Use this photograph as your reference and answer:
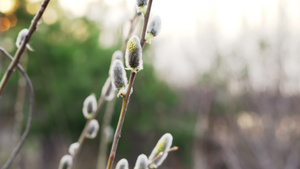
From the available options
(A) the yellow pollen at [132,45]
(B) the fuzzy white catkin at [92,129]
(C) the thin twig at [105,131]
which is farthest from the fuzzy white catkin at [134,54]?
(C) the thin twig at [105,131]

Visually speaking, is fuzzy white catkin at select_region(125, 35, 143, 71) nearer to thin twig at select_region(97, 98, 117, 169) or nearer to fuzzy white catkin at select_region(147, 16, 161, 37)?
fuzzy white catkin at select_region(147, 16, 161, 37)

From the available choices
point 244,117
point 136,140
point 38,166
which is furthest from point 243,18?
point 38,166

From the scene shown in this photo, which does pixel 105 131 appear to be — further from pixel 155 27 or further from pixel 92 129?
pixel 155 27

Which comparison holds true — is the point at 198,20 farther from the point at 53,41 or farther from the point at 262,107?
the point at 53,41

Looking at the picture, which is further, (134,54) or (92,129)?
(92,129)

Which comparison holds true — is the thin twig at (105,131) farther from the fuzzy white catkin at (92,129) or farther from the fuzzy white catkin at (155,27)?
the fuzzy white catkin at (155,27)

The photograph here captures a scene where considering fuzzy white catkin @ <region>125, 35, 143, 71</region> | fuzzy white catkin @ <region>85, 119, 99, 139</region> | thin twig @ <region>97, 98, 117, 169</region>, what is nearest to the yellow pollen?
fuzzy white catkin @ <region>125, 35, 143, 71</region>

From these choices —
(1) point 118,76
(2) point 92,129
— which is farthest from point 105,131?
(1) point 118,76
